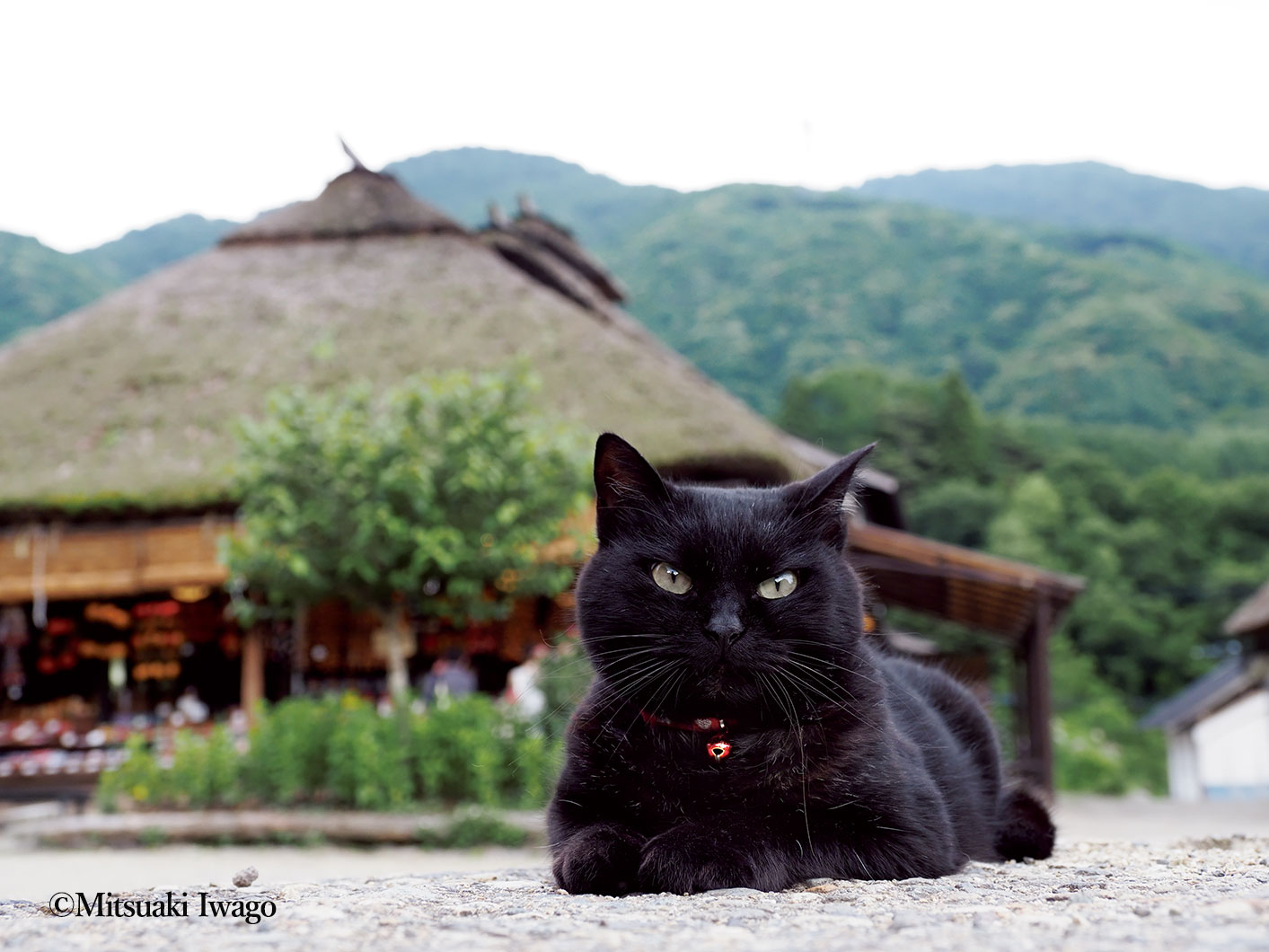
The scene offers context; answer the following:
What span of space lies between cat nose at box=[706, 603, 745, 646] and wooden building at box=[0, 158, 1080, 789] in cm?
910

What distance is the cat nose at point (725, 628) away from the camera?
2121 mm

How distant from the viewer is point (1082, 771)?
26.1 metres

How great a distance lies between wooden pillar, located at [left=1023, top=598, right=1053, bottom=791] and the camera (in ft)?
44.4

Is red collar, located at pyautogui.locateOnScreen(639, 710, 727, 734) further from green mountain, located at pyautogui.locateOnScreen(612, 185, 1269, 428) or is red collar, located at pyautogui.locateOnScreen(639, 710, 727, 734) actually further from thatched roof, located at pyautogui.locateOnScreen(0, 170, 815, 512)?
green mountain, located at pyautogui.locateOnScreen(612, 185, 1269, 428)

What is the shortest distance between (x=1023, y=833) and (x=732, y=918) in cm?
149

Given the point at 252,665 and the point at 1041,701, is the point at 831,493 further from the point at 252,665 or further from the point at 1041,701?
the point at 1041,701

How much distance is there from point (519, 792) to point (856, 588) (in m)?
6.88

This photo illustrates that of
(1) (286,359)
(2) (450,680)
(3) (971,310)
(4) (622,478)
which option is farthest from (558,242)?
(3) (971,310)

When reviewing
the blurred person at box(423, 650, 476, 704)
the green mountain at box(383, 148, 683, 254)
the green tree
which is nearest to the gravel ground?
the green tree

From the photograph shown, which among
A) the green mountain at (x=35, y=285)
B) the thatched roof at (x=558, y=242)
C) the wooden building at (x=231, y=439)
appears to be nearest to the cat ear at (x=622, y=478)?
the wooden building at (x=231, y=439)

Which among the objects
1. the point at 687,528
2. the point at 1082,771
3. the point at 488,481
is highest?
the point at 488,481

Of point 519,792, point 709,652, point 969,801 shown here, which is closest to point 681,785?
point 709,652

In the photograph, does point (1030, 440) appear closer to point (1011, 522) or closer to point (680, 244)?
point (1011, 522)

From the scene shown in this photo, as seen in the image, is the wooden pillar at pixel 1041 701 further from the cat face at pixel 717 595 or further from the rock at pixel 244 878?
the rock at pixel 244 878
